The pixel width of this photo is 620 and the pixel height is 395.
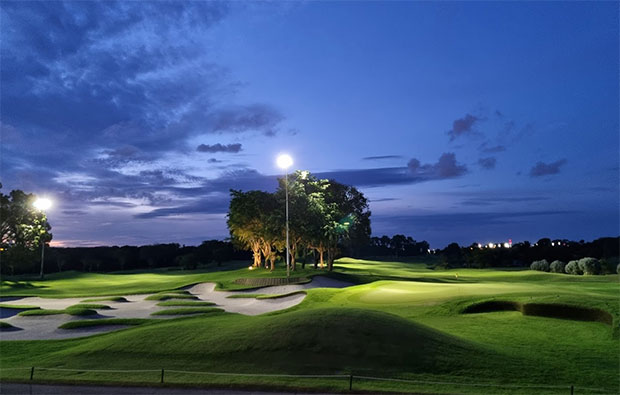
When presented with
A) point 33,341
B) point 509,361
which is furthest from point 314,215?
point 509,361

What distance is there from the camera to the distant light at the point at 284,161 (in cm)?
4981

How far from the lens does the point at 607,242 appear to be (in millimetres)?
99062

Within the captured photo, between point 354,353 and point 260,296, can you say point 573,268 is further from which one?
point 354,353

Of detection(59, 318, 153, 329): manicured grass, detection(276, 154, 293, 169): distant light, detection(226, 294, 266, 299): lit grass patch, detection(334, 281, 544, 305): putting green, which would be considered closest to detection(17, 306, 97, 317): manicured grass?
detection(59, 318, 153, 329): manicured grass

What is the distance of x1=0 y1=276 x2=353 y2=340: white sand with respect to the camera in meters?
27.8

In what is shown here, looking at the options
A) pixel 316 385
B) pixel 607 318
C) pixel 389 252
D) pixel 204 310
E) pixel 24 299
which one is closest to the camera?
pixel 316 385

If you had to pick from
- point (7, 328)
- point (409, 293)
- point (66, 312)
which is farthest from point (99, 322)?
point (409, 293)

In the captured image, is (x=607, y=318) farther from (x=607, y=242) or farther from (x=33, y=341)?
(x=607, y=242)

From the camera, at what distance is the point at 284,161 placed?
50062 mm

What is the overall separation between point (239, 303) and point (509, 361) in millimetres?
27424

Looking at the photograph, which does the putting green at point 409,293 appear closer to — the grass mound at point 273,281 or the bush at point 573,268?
the grass mound at point 273,281

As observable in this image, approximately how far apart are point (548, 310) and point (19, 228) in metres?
69.1

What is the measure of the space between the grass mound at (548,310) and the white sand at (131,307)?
14.7 meters

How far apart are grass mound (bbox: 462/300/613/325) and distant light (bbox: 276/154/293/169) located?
2668cm
